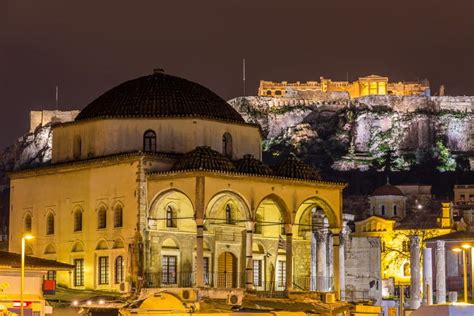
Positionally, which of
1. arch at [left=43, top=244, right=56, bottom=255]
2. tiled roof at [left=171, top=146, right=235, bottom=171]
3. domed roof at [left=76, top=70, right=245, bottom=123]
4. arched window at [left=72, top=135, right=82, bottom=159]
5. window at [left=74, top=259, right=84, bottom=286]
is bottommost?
window at [left=74, top=259, right=84, bottom=286]

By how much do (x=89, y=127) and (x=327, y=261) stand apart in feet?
76.1

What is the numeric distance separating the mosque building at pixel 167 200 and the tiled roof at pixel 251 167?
53mm

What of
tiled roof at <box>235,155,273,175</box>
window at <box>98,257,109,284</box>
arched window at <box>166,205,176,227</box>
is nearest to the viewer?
window at <box>98,257,109,284</box>

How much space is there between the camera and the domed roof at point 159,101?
6306 centimetres

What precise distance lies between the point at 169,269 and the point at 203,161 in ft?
16.7

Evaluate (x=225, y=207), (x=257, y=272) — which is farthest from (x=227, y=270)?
(x=225, y=207)

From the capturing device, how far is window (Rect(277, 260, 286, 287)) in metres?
66.4

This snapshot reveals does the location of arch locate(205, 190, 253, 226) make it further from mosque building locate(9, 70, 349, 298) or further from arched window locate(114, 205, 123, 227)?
→ arched window locate(114, 205, 123, 227)

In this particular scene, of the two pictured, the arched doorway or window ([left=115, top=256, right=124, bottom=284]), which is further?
the arched doorway

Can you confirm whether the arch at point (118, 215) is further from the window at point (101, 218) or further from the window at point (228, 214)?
the window at point (228, 214)

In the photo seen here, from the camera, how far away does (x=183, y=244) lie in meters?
61.7

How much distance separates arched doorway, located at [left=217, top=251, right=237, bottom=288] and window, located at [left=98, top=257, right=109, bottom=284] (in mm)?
4772

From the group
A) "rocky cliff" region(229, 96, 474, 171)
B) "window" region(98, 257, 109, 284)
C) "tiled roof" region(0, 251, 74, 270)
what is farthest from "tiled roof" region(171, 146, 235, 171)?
"rocky cliff" region(229, 96, 474, 171)

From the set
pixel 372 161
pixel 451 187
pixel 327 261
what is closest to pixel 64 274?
pixel 327 261
